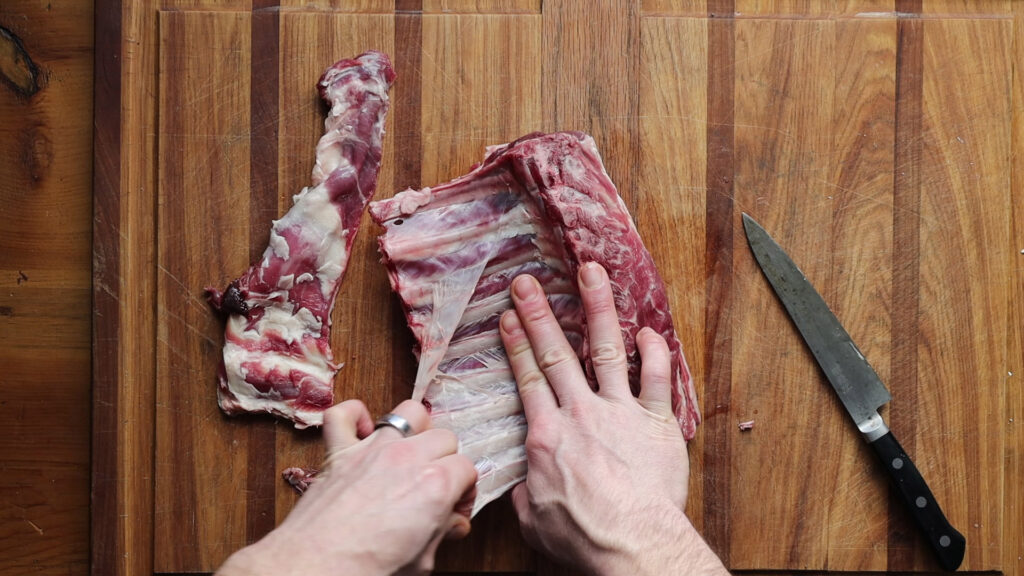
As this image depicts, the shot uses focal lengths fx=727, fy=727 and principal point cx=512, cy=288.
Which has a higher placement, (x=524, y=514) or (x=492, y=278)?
(x=492, y=278)

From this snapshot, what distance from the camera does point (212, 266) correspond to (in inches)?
86.7

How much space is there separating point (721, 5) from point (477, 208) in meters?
0.97

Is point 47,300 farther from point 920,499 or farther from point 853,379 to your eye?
point 920,499

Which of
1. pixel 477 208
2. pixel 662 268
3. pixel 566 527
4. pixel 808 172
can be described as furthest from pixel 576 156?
pixel 566 527

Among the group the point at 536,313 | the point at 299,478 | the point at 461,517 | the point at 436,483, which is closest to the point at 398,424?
the point at 436,483

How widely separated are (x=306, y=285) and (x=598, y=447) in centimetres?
97

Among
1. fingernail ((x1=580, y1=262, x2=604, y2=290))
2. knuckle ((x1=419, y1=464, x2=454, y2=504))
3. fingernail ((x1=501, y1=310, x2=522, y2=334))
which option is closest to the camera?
knuckle ((x1=419, y1=464, x2=454, y2=504))

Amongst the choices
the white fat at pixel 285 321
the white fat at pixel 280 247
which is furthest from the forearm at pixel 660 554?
the white fat at pixel 280 247

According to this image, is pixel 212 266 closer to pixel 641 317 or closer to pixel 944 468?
pixel 641 317

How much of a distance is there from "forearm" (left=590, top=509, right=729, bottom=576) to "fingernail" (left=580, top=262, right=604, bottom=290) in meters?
0.61

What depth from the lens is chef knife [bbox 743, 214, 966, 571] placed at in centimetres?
212

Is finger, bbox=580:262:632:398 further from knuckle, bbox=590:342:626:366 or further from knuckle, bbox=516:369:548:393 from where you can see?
knuckle, bbox=516:369:548:393

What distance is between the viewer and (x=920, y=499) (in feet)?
6.95

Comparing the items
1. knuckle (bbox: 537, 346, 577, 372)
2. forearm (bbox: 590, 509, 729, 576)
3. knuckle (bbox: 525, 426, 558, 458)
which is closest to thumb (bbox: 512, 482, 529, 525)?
knuckle (bbox: 525, 426, 558, 458)
